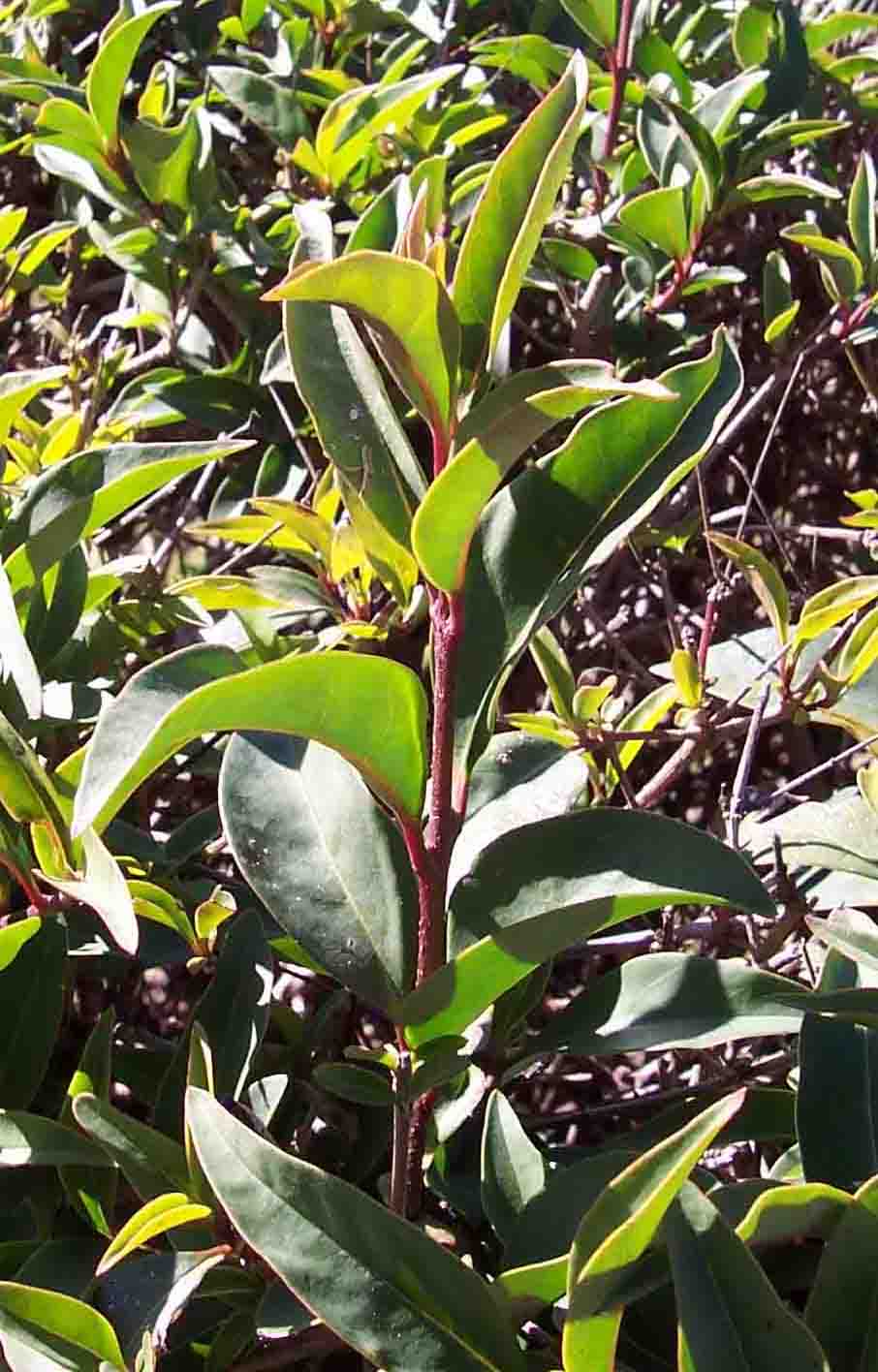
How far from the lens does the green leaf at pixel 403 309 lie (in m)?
0.59

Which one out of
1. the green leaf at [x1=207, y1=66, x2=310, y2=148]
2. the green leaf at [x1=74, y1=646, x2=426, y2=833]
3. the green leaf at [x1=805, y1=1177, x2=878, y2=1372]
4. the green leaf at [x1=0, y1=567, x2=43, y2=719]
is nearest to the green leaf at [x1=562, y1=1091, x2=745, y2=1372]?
the green leaf at [x1=805, y1=1177, x2=878, y2=1372]

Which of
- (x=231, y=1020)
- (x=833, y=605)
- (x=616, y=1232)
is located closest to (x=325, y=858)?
(x=231, y=1020)

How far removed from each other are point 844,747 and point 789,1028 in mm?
1038

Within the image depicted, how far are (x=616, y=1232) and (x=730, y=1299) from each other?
0.10 m

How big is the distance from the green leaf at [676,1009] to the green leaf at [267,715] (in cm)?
20

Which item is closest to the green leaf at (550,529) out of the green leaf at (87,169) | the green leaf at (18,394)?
the green leaf at (18,394)

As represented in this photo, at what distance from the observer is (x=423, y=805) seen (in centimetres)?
73

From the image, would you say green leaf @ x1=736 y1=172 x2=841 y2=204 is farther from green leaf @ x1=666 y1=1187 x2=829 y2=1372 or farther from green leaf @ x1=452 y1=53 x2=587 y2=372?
green leaf @ x1=666 y1=1187 x2=829 y2=1372

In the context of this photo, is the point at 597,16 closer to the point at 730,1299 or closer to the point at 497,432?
the point at 497,432

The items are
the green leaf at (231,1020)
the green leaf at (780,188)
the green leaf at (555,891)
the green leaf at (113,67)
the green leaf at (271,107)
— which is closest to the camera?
the green leaf at (555,891)

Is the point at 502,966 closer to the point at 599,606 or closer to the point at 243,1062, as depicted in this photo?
the point at 243,1062

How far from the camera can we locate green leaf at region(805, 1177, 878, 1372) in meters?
0.66

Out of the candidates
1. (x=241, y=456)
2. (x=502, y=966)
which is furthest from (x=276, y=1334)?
(x=241, y=456)

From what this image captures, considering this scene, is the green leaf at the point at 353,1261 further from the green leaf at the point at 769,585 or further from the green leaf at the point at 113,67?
the green leaf at the point at 113,67
